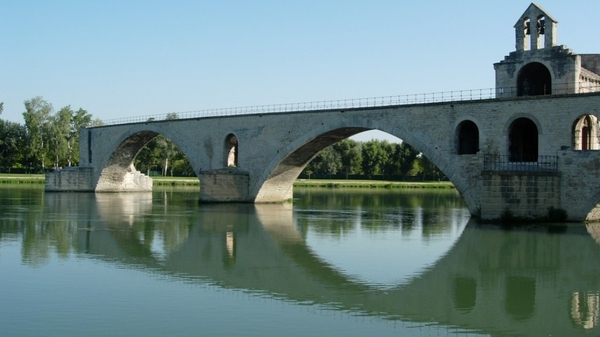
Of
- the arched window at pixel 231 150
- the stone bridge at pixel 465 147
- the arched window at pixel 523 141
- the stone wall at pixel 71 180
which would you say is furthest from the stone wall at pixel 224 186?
the stone wall at pixel 71 180

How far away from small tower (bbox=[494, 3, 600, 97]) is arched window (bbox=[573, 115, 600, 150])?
1269 mm

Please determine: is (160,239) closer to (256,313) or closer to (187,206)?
(256,313)

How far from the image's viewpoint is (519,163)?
93.1 feet

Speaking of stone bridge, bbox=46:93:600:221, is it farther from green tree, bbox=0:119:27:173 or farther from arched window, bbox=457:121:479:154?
green tree, bbox=0:119:27:173

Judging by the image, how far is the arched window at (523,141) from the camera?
29.5 metres

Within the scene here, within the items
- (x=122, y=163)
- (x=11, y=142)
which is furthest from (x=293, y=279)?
(x=11, y=142)

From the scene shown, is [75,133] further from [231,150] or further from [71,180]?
[231,150]

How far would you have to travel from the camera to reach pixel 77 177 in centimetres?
5728

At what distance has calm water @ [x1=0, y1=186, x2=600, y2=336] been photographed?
12.1 metres

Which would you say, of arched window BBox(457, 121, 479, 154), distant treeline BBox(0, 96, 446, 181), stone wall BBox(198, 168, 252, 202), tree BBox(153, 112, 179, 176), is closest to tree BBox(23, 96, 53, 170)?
distant treeline BBox(0, 96, 446, 181)

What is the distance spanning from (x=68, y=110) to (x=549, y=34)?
62303mm

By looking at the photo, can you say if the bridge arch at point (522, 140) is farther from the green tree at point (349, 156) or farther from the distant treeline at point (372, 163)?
the green tree at point (349, 156)

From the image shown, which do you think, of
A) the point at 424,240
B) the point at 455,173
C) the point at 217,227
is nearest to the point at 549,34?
the point at 455,173

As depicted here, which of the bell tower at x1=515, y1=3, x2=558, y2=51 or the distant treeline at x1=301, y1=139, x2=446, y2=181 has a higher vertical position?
the bell tower at x1=515, y1=3, x2=558, y2=51
